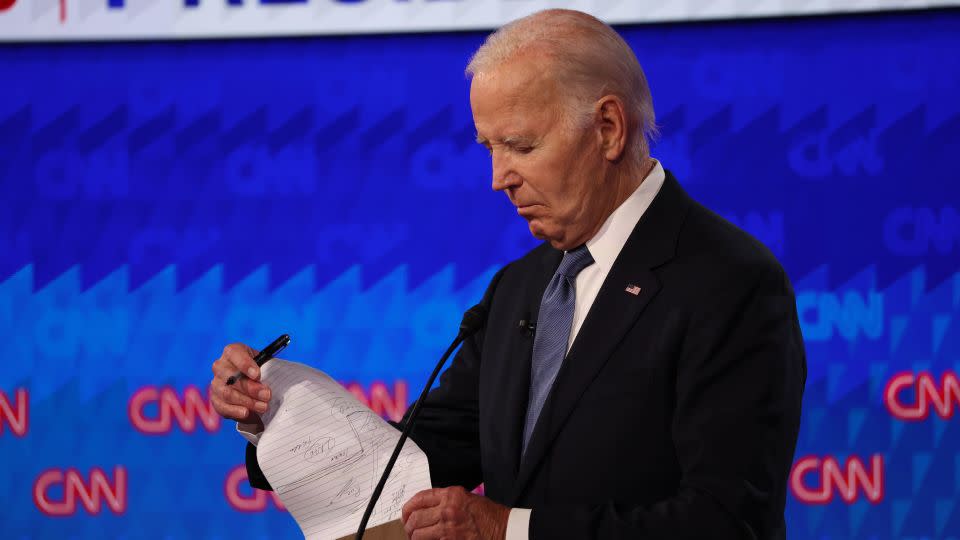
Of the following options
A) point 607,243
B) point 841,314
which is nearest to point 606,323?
point 607,243

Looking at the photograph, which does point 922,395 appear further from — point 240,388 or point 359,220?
point 240,388

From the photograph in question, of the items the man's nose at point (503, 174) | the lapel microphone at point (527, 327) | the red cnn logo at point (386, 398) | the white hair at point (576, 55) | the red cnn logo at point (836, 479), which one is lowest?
the red cnn logo at point (836, 479)

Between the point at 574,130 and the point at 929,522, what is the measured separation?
1547 mm

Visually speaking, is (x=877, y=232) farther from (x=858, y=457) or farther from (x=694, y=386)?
(x=694, y=386)

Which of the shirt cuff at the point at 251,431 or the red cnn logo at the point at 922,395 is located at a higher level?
the red cnn logo at the point at 922,395

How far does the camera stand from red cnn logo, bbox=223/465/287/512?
271 cm

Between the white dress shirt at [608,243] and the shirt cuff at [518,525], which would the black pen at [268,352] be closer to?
the white dress shirt at [608,243]

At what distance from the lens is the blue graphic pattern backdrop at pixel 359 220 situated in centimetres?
249

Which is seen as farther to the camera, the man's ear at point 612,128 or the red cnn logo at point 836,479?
the red cnn logo at point 836,479

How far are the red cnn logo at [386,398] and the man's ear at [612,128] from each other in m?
1.29

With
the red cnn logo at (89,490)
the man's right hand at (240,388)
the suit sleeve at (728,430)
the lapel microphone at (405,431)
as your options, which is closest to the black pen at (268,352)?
the man's right hand at (240,388)

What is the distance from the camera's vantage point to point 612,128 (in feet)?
5.01

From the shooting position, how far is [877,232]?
250cm

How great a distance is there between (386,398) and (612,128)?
1334 millimetres
